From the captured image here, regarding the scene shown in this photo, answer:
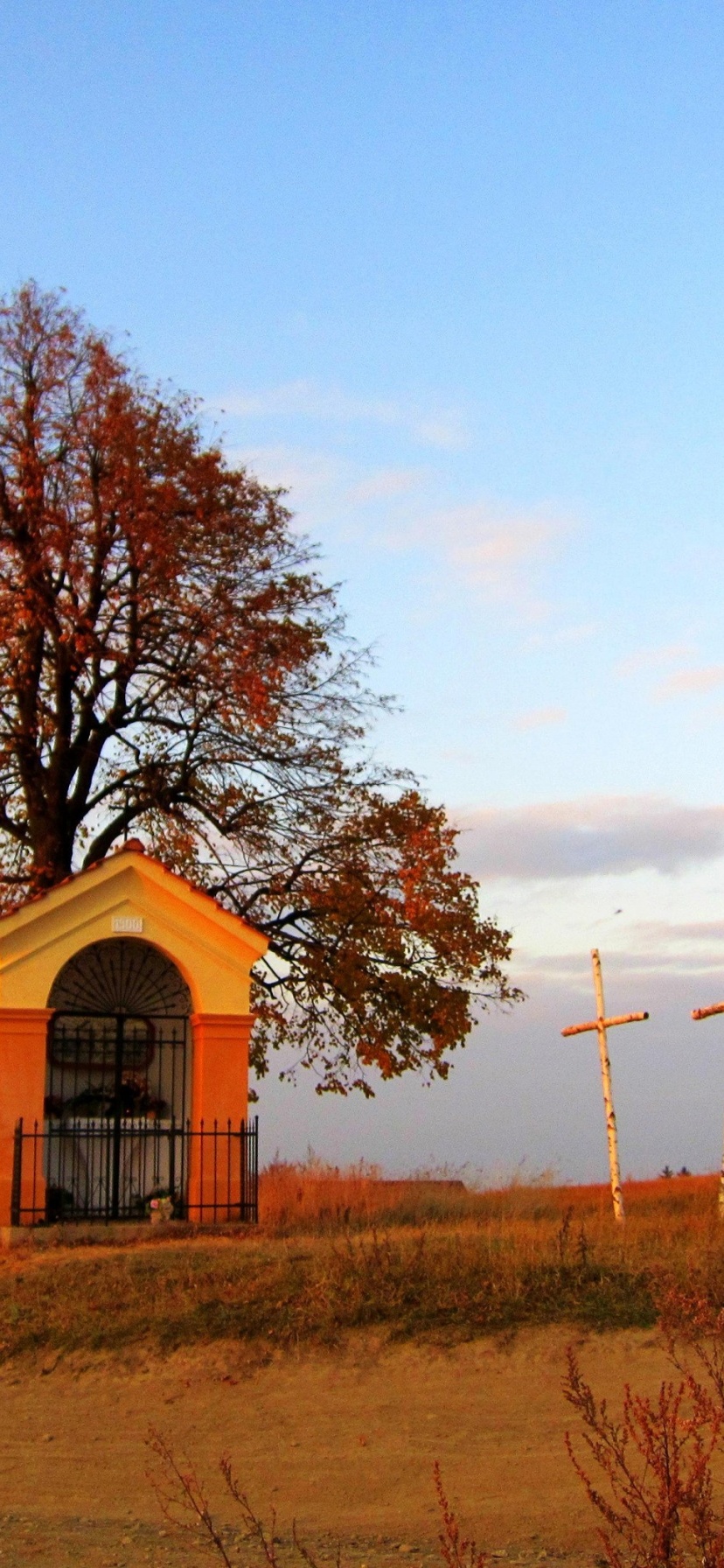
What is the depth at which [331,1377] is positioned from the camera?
36.7 ft

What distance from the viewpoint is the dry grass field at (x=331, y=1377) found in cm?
883

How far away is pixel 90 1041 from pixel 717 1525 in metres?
11.5

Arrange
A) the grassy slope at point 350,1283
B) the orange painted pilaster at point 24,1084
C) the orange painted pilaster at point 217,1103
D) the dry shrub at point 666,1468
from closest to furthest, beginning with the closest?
1. the dry shrub at point 666,1468
2. the grassy slope at point 350,1283
3. the orange painted pilaster at point 24,1084
4. the orange painted pilaster at point 217,1103

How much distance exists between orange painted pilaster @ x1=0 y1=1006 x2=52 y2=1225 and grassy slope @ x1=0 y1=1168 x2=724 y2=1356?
4.07ft

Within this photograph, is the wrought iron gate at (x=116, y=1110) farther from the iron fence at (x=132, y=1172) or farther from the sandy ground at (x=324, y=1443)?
the sandy ground at (x=324, y=1443)

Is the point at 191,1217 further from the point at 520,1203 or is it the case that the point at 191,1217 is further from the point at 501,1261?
the point at 501,1261

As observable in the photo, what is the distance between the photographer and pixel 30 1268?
557 inches

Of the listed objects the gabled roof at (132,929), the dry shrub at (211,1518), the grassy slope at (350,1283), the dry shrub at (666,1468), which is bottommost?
the dry shrub at (211,1518)

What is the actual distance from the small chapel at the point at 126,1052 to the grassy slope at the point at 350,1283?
168 cm

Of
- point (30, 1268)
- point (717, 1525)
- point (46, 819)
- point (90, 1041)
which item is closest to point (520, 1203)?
point (90, 1041)

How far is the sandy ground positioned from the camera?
8555 mm

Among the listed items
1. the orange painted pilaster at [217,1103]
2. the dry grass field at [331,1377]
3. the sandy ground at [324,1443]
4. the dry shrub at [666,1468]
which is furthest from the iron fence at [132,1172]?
the dry shrub at [666,1468]

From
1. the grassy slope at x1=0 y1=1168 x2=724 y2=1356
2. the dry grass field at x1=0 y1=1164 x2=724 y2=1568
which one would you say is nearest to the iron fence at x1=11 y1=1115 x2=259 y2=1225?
the grassy slope at x1=0 y1=1168 x2=724 y2=1356

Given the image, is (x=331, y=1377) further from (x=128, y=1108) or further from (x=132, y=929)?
(x=128, y=1108)
